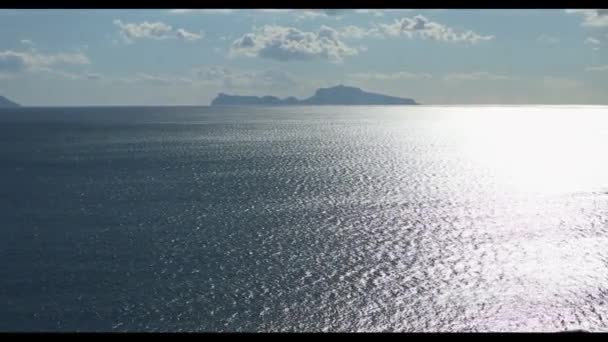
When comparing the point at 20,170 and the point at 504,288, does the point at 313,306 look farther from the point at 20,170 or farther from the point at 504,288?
the point at 20,170

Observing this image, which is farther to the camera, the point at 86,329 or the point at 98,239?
the point at 98,239

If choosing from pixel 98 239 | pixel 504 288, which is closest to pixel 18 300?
pixel 98 239

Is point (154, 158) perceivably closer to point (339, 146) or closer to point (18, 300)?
point (339, 146)

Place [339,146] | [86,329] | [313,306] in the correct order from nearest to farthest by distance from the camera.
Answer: [86,329], [313,306], [339,146]
